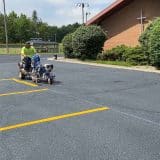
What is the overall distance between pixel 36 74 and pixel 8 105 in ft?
15.2

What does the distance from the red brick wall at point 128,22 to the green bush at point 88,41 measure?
7.04 ft

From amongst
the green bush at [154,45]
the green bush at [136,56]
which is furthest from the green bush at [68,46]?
the green bush at [154,45]

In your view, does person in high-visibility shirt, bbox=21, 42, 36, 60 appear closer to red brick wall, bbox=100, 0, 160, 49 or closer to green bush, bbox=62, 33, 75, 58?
red brick wall, bbox=100, 0, 160, 49

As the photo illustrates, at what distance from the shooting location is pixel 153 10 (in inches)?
996

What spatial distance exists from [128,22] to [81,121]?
1975 cm

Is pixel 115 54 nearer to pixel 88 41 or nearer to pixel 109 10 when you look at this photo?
pixel 88 41

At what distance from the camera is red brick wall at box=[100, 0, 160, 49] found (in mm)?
25500

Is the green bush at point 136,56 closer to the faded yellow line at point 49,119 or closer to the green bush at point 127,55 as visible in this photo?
the green bush at point 127,55

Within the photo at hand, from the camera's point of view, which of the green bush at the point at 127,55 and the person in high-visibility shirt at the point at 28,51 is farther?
the green bush at the point at 127,55

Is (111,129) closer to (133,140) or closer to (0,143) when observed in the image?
(133,140)

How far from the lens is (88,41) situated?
2566cm

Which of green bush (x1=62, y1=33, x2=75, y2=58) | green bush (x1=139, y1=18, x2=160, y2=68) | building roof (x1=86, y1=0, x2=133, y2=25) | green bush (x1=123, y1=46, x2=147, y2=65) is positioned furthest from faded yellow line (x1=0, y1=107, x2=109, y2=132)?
green bush (x1=62, y1=33, x2=75, y2=58)

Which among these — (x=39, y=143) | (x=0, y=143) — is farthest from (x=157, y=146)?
(x=0, y=143)

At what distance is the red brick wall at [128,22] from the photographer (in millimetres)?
25500
